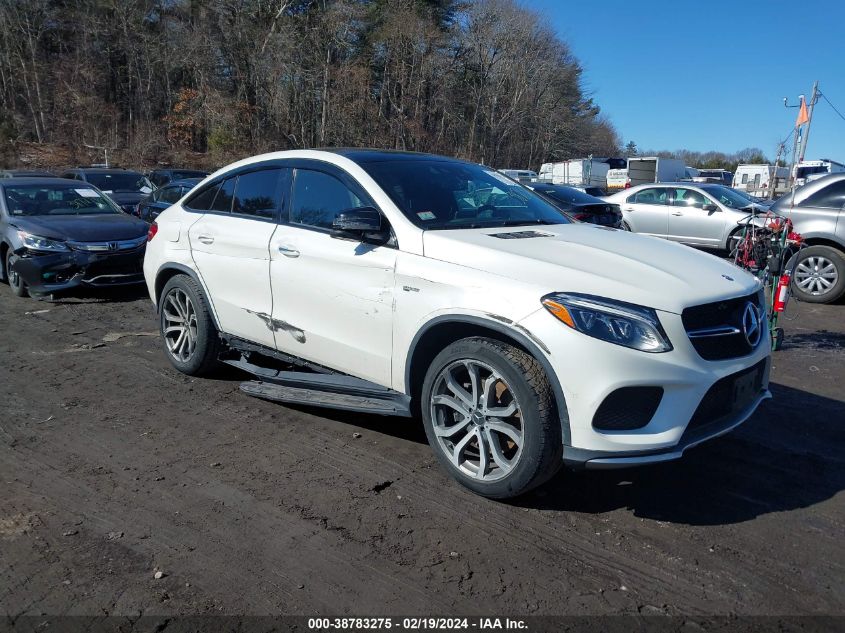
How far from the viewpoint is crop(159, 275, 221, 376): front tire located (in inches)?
206

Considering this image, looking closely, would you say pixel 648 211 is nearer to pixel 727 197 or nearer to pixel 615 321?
pixel 727 197

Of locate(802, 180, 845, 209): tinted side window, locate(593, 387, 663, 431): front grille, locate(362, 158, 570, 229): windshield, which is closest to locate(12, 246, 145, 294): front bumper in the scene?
locate(362, 158, 570, 229): windshield

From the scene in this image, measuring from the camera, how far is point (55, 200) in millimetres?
9617

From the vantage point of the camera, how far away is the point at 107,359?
6.15m

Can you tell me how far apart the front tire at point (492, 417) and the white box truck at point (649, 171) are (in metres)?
38.2

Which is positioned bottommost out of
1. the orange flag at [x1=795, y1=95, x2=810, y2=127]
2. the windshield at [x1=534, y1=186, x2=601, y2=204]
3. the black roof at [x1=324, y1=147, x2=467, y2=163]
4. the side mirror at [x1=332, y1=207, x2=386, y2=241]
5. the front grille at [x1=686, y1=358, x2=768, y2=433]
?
the front grille at [x1=686, y1=358, x2=768, y2=433]

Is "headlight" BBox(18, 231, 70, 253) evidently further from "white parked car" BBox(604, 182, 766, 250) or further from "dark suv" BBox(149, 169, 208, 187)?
"white parked car" BBox(604, 182, 766, 250)

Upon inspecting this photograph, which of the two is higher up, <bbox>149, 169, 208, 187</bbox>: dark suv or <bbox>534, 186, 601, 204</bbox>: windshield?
<bbox>149, 169, 208, 187</bbox>: dark suv

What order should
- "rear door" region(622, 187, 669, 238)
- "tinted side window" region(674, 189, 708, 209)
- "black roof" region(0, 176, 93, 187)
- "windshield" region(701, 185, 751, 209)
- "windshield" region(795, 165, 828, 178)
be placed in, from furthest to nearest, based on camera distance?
"windshield" region(795, 165, 828, 178) < "rear door" region(622, 187, 669, 238) < "tinted side window" region(674, 189, 708, 209) < "windshield" region(701, 185, 751, 209) < "black roof" region(0, 176, 93, 187)

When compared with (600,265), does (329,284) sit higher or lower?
lower

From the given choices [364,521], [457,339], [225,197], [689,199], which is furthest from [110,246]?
[689,199]

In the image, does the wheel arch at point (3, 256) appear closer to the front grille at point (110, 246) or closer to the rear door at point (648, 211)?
the front grille at point (110, 246)

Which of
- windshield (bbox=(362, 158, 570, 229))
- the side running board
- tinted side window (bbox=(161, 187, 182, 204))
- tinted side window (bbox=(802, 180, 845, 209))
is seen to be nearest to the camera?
the side running board

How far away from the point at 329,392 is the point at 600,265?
191cm
